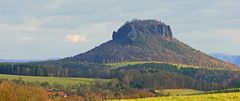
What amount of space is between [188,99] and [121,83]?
170 metres

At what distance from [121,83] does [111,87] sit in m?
16.5

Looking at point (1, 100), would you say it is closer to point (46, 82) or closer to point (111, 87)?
point (46, 82)

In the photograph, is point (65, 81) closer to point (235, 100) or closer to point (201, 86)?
point (201, 86)

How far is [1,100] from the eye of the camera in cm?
3119

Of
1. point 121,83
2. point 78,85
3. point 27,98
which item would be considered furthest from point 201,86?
point 27,98

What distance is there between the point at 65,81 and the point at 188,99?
158210mm

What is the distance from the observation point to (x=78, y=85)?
172 meters

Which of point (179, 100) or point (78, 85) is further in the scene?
point (78, 85)

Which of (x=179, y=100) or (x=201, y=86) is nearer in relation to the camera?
(x=179, y=100)

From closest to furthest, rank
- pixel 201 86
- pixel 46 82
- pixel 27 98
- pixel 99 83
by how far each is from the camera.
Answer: pixel 27 98
pixel 46 82
pixel 99 83
pixel 201 86

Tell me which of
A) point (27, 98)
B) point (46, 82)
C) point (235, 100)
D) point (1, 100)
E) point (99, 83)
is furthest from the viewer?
point (99, 83)

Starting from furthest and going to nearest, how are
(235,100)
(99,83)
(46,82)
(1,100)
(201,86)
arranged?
(201,86)
(99,83)
(46,82)
(1,100)
(235,100)

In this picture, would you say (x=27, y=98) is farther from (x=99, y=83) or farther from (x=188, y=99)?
(x=99, y=83)

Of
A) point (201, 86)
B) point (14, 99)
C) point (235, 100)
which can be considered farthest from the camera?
point (201, 86)
